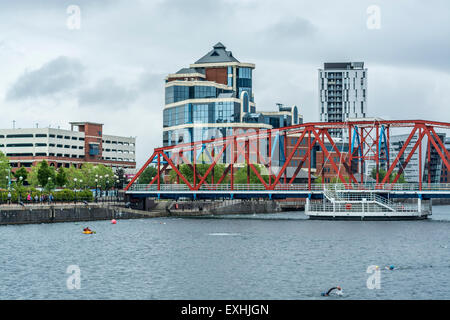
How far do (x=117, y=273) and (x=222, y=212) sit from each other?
99.5 m

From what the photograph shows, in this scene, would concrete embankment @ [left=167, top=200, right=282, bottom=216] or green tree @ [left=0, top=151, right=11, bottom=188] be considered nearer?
concrete embankment @ [left=167, top=200, right=282, bottom=216]

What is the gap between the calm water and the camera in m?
53.9

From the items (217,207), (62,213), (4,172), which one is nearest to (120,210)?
(62,213)

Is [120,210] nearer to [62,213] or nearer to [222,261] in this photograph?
[62,213]

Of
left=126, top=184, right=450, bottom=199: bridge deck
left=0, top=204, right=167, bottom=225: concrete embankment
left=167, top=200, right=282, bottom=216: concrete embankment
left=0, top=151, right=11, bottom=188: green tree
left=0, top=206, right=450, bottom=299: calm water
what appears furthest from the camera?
left=0, top=151, right=11, bottom=188: green tree

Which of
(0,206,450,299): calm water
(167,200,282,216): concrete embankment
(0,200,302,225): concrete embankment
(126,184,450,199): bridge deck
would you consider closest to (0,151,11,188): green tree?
(126,184,450,199): bridge deck

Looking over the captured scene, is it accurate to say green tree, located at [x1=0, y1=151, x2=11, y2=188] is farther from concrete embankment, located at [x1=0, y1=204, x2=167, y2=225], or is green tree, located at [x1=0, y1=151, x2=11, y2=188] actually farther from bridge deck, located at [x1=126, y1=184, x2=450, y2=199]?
concrete embankment, located at [x1=0, y1=204, x2=167, y2=225]

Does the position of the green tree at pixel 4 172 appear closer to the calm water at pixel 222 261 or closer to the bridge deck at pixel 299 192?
the bridge deck at pixel 299 192

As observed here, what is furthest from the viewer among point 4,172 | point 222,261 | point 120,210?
point 4,172

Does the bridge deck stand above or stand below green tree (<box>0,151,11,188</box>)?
below

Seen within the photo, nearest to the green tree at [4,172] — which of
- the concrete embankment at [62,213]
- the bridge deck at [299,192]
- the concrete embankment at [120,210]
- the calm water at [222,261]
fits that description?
the bridge deck at [299,192]

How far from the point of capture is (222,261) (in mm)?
69812
